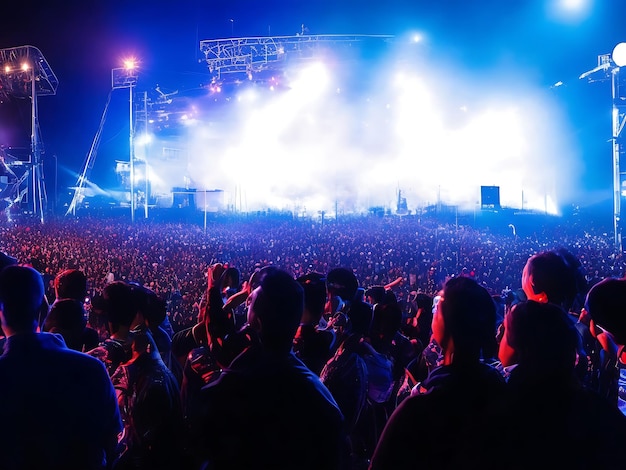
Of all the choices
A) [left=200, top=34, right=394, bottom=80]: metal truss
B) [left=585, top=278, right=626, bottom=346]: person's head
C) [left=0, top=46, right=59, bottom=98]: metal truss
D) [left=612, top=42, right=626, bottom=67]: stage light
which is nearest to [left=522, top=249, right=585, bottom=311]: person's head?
[left=585, top=278, right=626, bottom=346]: person's head

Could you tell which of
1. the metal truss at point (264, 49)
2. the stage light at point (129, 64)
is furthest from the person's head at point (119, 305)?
the stage light at point (129, 64)

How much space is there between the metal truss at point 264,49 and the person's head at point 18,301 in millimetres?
25824

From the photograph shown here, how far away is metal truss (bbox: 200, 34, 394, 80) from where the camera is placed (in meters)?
26.2

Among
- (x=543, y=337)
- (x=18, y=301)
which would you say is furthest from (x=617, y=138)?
(x=18, y=301)

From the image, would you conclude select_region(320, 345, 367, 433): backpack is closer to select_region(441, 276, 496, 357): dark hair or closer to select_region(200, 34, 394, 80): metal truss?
select_region(441, 276, 496, 357): dark hair

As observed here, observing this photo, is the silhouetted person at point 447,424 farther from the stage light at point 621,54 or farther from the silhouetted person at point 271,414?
the stage light at point 621,54

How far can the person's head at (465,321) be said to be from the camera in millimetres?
1736

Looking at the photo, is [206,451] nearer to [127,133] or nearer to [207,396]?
[207,396]

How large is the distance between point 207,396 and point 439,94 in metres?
33.2

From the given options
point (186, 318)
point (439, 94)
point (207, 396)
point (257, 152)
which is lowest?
point (186, 318)

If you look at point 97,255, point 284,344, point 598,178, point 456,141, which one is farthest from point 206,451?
point 456,141

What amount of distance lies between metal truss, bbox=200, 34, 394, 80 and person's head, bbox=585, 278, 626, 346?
1009 inches

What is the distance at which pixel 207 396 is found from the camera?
5.79 feet

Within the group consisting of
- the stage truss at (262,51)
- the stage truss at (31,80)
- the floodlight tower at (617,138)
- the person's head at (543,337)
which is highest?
the stage truss at (262,51)
